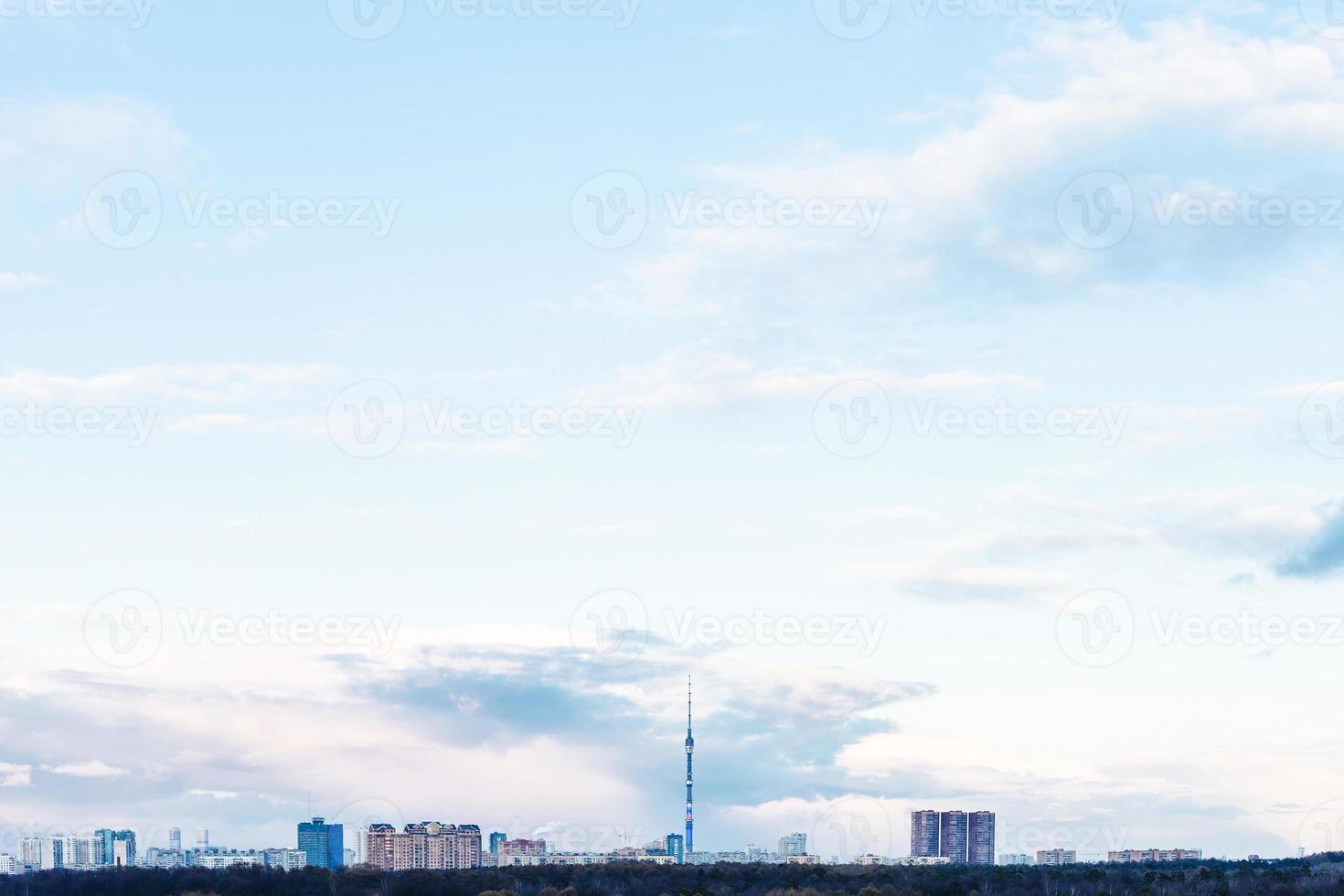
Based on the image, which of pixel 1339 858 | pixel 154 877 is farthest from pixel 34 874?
pixel 1339 858

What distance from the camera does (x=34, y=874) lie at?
136 meters

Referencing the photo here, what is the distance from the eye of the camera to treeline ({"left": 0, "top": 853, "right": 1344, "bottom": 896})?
9131 cm

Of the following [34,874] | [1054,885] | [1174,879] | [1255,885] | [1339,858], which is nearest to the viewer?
[1255,885]

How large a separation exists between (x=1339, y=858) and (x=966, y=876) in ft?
121

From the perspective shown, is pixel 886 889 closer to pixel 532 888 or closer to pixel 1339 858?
pixel 532 888

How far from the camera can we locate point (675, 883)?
105m

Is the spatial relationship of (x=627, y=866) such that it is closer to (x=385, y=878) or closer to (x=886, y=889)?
(x=385, y=878)

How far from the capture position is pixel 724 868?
130750mm

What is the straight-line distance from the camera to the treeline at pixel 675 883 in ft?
300

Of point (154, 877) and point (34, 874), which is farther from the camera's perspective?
point (34, 874)

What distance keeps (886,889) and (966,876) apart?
74.5ft

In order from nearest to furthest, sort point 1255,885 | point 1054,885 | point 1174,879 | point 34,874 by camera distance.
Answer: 1. point 1255,885
2. point 1054,885
3. point 1174,879
4. point 34,874

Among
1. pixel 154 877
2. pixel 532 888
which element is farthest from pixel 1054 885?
pixel 154 877

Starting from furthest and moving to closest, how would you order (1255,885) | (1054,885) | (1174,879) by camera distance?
(1174,879)
(1054,885)
(1255,885)
